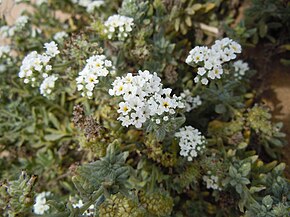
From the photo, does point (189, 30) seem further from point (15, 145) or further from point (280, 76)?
point (15, 145)

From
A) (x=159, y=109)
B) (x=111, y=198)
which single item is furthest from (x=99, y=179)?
(x=159, y=109)

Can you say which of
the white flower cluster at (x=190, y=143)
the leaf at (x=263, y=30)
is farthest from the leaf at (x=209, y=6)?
the white flower cluster at (x=190, y=143)

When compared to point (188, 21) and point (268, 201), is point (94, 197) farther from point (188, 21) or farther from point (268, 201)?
point (188, 21)

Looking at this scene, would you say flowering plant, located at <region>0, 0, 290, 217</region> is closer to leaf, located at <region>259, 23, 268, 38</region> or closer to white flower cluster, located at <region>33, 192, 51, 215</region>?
white flower cluster, located at <region>33, 192, 51, 215</region>

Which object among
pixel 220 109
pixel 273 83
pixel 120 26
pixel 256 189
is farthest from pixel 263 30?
pixel 256 189

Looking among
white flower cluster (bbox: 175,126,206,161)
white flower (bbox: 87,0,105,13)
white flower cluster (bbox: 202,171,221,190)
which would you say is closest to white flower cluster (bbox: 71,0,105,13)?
white flower (bbox: 87,0,105,13)

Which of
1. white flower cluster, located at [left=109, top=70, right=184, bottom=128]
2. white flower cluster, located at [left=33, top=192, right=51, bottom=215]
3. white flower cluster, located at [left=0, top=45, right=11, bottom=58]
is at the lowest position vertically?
white flower cluster, located at [left=33, top=192, right=51, bottom=215]
